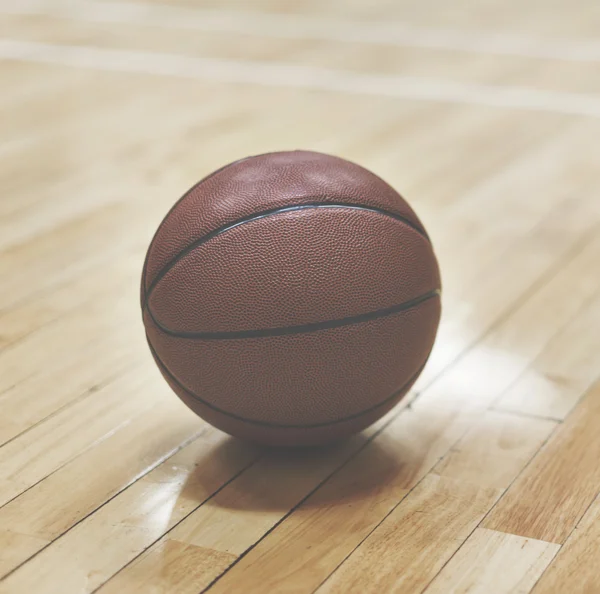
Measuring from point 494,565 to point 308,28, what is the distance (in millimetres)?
4688

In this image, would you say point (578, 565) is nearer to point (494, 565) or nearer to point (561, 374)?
point (494, 565)

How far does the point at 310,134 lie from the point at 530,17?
299 cm

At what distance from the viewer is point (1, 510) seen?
170cm

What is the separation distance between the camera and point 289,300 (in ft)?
5.32

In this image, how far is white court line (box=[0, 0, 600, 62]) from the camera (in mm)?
5402

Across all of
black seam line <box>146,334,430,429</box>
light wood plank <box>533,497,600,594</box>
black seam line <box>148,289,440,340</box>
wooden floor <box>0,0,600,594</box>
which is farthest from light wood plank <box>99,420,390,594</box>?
light wood plank <box>533,497,600,594</box>

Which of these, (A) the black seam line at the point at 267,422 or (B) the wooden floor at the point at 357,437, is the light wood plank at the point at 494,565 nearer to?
(B) the wooden floor at the point at 357,437

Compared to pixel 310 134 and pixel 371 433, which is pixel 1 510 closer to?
pixel 371 433

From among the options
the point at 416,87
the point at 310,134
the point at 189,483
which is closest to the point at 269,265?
the point at 189,483

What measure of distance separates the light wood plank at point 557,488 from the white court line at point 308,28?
11.6 ft

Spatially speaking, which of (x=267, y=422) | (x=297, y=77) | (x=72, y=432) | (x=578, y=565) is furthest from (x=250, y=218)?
(x=297, y=77)

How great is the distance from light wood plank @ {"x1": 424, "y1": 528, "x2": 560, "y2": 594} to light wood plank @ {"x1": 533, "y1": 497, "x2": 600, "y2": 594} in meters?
0.01

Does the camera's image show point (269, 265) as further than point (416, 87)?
No

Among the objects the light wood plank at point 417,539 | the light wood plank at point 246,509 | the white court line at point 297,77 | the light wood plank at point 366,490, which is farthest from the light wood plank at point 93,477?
the white court line at point 297,77
